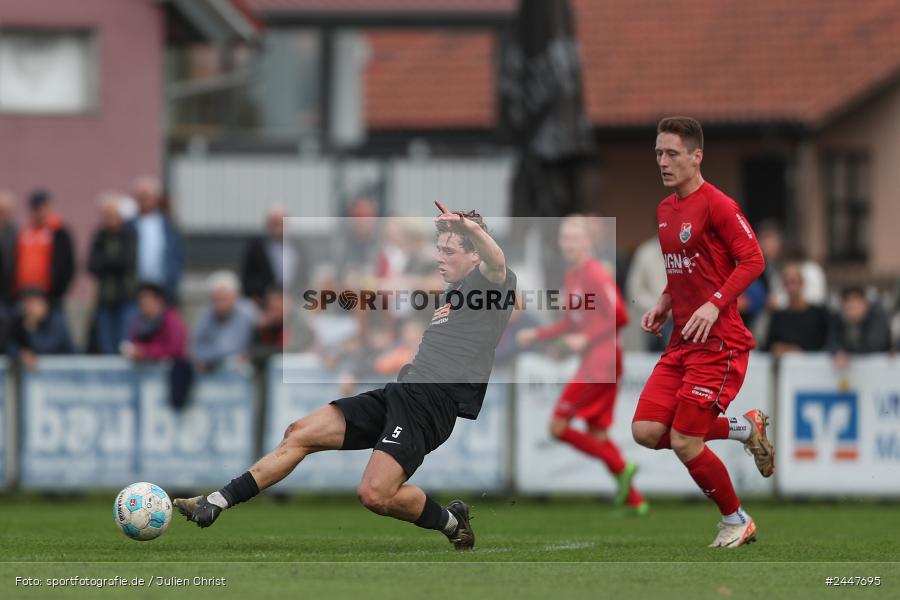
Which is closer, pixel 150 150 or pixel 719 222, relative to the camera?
pixel 719 222

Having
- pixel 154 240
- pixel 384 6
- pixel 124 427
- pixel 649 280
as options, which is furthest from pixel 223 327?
pixel 384 6

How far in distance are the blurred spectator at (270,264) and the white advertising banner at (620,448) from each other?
289cm

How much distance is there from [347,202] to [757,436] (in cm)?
1398

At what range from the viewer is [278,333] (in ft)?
58.1

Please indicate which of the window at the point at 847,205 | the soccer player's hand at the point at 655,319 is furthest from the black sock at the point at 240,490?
the window at the point at 847,205

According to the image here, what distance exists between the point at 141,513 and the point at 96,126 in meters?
13.0

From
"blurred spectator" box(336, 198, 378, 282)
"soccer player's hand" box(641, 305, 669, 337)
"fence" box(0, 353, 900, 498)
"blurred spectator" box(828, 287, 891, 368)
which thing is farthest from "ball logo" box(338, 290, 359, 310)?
"soccer player's hand" box(641, 305, 669, 337)

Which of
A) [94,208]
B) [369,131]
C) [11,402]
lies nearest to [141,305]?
[11,402]

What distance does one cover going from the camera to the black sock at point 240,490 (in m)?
10.1

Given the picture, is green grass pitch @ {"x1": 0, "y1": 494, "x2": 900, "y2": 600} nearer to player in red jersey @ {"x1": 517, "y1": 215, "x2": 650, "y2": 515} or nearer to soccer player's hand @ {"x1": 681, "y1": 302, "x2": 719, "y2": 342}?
player in red jersey @ {"x1": 517, "y1": 215, "x2": 650, "y2": 515}

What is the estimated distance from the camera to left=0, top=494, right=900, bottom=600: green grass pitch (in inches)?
339

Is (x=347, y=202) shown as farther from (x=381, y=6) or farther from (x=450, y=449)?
(x=450, y=449)

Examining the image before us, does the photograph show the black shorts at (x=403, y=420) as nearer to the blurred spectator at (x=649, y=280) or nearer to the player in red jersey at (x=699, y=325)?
the player in red jersey at (x=699, y=325)

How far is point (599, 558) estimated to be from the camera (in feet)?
33.8
